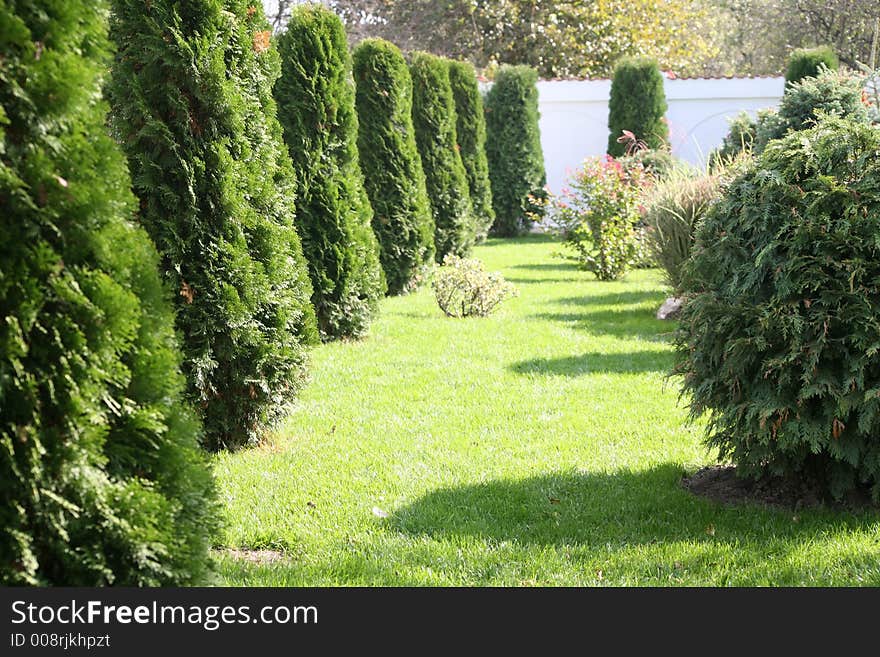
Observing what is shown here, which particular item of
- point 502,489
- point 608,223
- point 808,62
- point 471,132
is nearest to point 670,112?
point 808,62

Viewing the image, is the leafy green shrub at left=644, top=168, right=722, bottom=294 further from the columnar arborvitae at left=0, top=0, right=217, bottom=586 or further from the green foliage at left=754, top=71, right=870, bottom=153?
the columnar arborvitae at left=0, top=0, right=217, bottom=586

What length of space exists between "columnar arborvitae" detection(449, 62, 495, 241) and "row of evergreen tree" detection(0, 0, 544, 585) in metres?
5.70

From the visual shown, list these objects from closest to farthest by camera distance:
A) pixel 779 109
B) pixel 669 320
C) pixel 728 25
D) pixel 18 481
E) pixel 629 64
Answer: pixel 18 481 → pixel 779 109 → pixel 669 320 → pixel 629 64 → pixel 728 25

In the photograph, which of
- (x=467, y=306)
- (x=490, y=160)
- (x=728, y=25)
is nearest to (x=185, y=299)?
(x=467, y=306)

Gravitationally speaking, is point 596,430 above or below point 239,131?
below

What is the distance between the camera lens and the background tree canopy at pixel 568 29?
90.6ft

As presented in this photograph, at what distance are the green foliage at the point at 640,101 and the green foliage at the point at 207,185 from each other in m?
16.6

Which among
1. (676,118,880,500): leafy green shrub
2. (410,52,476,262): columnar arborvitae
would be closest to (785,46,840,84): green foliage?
(410,52,476,262): columnar arborvitae

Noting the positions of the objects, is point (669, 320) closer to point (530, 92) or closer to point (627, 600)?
point (627, 600)

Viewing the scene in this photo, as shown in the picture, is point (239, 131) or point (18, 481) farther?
point (239, 131)

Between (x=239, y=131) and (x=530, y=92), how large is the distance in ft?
55.9

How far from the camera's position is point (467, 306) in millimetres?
10938

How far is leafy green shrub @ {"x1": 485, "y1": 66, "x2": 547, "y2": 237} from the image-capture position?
21.4 metres

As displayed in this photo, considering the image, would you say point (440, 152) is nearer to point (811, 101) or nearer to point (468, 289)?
point (468, 289)
